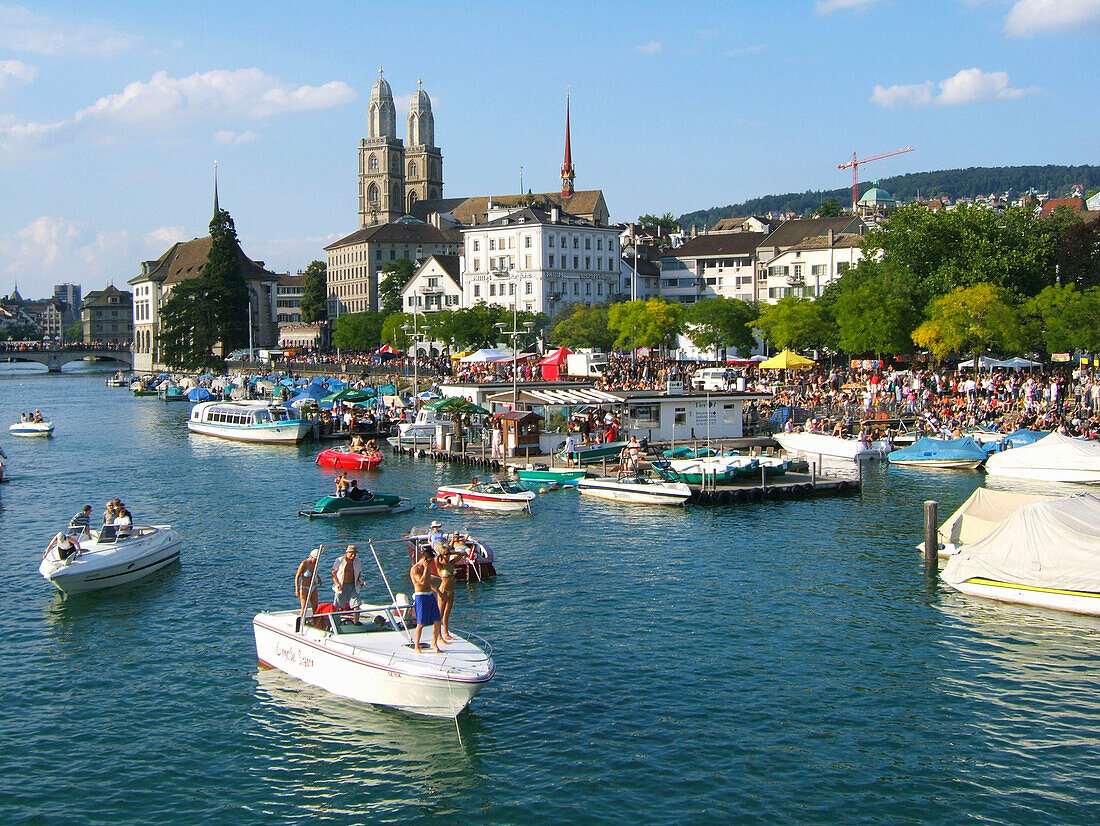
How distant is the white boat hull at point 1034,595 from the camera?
1087 inches

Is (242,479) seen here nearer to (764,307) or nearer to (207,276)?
(764,307)

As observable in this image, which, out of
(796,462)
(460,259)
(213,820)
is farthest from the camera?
(460,259)

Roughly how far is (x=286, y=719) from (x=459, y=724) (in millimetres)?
3454

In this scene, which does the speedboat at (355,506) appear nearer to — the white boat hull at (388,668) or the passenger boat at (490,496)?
the passenger boat at (490,496)

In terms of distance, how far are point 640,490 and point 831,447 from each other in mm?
16497

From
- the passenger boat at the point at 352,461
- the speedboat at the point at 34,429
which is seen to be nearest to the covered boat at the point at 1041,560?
the passenger boat at the point at 352,461

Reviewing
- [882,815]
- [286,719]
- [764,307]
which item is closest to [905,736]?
[882,815]

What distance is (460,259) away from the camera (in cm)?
13312

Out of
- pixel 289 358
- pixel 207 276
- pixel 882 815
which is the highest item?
pixel 207 276

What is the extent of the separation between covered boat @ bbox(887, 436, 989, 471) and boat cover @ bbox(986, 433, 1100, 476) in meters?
2.22

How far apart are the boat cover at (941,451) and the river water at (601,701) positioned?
56.4 feet

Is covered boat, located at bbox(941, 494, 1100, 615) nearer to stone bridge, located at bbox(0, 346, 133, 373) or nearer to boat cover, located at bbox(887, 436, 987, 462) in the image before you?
boat cover, located at bbox(887, 436, 987, 462)

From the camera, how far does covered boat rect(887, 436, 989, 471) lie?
173 feet

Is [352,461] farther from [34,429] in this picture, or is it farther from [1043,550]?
[1043,550]
